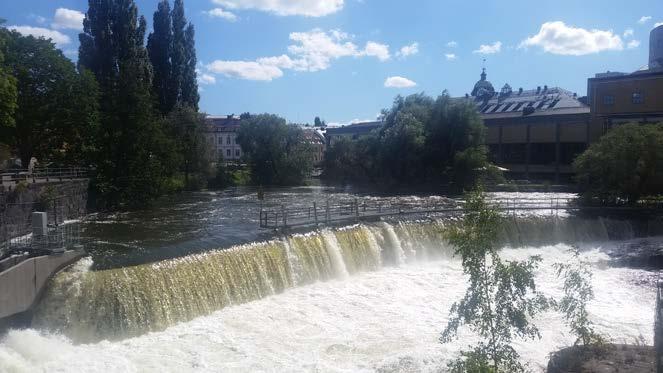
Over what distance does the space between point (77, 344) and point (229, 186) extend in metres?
50.1

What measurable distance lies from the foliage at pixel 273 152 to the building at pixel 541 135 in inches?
895

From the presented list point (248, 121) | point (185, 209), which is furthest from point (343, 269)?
point (248, 121)

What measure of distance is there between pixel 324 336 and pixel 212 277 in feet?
15.6

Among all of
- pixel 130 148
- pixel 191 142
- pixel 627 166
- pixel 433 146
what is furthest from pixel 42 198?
pixel 433 146

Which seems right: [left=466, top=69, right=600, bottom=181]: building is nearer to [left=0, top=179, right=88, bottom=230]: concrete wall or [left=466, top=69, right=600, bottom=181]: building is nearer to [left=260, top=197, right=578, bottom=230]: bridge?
[left=260, top=197, right=578, bottom=230]: bridge

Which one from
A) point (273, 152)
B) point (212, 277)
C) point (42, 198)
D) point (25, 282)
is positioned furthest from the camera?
point (273, 152)

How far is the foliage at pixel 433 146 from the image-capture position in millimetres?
52219

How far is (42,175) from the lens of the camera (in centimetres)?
3478

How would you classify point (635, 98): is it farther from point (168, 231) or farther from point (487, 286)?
point (487, 286)

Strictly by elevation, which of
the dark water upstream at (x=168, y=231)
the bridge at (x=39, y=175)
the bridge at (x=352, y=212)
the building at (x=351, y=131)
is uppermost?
A: the building at (x=351, y=131)

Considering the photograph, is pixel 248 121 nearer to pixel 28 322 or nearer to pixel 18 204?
pixel 18 204

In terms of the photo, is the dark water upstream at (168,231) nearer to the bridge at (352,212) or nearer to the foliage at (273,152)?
the bridge at (352,212)

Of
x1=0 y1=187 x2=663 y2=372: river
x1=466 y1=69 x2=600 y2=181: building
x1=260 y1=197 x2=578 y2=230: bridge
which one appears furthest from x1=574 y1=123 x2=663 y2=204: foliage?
x1=466 y1=69 x2=600 y2=181: building

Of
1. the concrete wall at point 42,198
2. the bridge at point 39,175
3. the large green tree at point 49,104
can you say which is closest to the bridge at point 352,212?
the concrete wall at point 42,198
